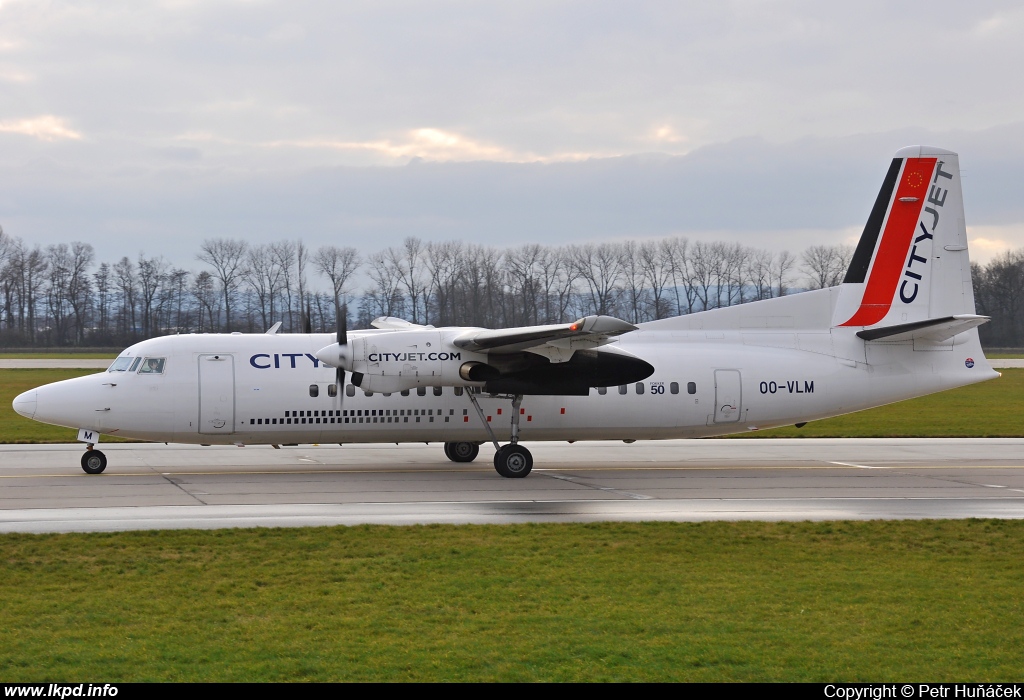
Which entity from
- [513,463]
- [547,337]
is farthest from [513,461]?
[547,337]

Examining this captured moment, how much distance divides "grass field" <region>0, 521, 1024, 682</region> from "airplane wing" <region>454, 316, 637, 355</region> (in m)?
3.93

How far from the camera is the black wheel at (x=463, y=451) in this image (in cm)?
2091

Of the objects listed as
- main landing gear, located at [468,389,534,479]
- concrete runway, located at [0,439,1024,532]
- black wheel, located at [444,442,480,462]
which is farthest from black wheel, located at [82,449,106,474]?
main landing gear, located at [468,389,534,479]

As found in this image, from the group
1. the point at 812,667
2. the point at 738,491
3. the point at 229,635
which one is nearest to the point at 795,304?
the point at 738,491

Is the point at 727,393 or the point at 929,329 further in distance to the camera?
the point at 727,393

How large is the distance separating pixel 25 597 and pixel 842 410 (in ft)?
54.4

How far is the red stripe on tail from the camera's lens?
20.7 metres

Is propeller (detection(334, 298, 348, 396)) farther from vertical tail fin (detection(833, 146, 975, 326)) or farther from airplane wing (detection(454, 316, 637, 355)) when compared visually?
vertical tail fin (detection(833, 146, 975, 326))

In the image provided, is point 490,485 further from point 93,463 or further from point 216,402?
point 93,463

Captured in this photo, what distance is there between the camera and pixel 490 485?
57.7 feet

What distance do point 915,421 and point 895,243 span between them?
524 inches

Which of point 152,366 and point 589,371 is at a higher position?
point 152,366

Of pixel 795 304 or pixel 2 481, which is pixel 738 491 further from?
pixel 2 481

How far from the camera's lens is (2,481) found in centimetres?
1719
